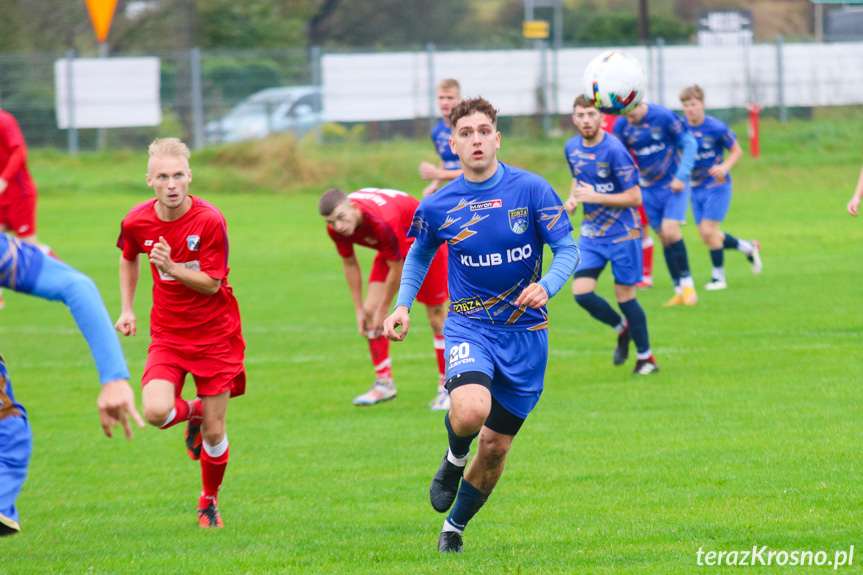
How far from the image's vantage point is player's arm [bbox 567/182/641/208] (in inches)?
329

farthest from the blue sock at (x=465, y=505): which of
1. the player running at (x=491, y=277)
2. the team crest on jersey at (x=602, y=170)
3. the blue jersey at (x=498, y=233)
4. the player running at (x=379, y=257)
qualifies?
the team crest on jersey at (x=602, y=170)

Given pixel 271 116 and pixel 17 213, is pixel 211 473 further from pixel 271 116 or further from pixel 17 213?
pixel 271 116

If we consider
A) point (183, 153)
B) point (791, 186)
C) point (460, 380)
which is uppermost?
point (183, 153)

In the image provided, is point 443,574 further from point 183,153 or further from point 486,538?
point 183,153

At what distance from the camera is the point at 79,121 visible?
27.5m

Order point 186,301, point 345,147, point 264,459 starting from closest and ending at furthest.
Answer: point 186,301 → point 264,459 → point 345,147

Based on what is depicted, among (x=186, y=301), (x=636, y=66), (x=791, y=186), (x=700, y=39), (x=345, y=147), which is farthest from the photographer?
(x=700, y=39)

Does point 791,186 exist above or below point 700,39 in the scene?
below

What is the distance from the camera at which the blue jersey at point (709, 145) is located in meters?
12.6

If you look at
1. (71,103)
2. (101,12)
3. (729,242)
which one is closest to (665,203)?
(729,242)

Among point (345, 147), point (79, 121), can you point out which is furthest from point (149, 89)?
point (345, 147)

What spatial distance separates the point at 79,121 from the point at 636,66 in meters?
21.5

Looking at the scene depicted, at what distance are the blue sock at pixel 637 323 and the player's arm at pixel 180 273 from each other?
169 inches

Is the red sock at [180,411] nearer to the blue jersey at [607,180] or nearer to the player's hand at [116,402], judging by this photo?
the player's hand at [116,402]
